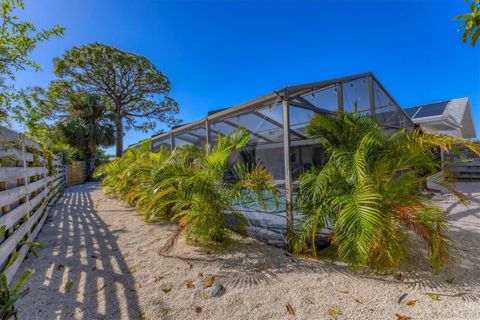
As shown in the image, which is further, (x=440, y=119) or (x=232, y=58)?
(x=232, y=58)

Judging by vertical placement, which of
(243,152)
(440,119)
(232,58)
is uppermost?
(232,58)

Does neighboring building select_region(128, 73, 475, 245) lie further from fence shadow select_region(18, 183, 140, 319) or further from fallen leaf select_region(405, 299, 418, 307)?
fence shadow select_region(18, 183, 140, 319)

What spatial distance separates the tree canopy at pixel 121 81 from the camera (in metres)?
14.7

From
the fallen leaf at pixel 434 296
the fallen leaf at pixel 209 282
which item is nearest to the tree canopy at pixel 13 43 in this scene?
the fallen leaf at pixel 209 282

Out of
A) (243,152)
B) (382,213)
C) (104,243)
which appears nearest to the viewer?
(382,213)

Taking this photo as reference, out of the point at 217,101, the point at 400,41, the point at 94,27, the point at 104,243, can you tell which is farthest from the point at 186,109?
the point at 104,243

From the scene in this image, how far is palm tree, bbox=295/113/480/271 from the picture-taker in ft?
6.82

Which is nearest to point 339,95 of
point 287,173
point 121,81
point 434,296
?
point 287,173

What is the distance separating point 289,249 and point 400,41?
7.35 m

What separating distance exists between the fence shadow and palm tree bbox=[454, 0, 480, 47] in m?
2.97

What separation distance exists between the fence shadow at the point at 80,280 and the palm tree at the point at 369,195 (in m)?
1.93

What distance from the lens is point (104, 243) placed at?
10.2 ft

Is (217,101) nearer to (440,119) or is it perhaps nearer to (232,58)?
(232,58)

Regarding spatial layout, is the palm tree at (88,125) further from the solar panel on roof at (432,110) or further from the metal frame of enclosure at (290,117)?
the solar panel on roof at (432,110)
